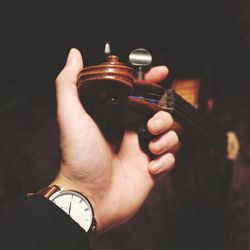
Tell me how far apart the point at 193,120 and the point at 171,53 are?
0.82 m

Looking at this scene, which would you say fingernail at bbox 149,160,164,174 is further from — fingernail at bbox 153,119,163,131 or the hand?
fingernail at bbox 153,119,163,131

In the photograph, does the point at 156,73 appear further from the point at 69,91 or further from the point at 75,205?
the point at 75,205

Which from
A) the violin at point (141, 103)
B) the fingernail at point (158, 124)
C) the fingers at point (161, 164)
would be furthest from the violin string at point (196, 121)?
the fingers at point (161, 164)

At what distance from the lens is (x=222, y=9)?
2.21 meters

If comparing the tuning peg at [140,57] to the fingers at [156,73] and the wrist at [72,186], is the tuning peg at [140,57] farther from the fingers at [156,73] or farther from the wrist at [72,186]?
→ the wrist at [72,186]

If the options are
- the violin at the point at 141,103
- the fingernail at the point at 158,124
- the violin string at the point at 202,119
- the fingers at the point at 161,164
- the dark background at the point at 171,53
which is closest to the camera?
the violin at the point at 141,103

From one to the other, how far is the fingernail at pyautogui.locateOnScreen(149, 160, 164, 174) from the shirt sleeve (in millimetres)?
427

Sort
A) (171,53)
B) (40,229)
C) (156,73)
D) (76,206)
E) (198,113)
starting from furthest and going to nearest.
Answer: (171,53) → (198,113) → (156,73) → (76,206) → (40,229)

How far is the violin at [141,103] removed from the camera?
98cm

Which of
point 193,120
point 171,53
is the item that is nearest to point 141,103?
point 193,120

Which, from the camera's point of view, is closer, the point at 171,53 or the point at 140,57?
the point at 140,57

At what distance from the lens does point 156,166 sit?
1.37m

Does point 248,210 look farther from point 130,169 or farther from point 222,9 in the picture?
point 222,9

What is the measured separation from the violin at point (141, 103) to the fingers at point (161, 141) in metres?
0.07
